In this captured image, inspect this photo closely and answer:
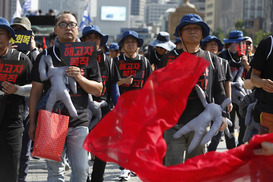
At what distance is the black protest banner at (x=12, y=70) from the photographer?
17.3ft

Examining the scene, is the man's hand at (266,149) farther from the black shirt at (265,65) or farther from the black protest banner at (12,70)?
the black protest banner at (12,70)

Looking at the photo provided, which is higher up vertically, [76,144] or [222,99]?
[222,99]

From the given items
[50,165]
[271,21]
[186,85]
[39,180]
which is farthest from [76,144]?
[271,21]

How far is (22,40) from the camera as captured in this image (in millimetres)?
6695

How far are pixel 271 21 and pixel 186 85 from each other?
108m

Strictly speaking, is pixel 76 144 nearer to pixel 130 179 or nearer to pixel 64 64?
pixel 64 64

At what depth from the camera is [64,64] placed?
500 cm

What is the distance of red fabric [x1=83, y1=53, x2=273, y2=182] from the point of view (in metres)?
3.21

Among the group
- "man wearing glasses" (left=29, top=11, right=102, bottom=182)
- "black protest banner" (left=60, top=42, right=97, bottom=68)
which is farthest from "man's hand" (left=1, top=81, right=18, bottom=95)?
"black protest banner" (left=60, top=42, right=97, bottom=68)

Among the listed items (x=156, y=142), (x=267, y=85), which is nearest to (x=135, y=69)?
(x=267, y=85)

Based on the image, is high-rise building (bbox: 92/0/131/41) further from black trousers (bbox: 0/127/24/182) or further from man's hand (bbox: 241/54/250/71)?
black trousers (bbox: 0/127/24/182)

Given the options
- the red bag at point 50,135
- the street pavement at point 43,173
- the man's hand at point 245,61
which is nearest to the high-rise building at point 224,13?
the man's hand at point 245,61

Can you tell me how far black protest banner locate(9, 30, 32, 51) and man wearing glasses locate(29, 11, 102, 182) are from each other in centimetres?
155

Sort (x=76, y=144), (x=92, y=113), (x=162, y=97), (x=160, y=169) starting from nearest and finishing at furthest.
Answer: (x=160, y=169) < (x=162, y=97) < (x=76, y=144) < (x=92, y=113)
